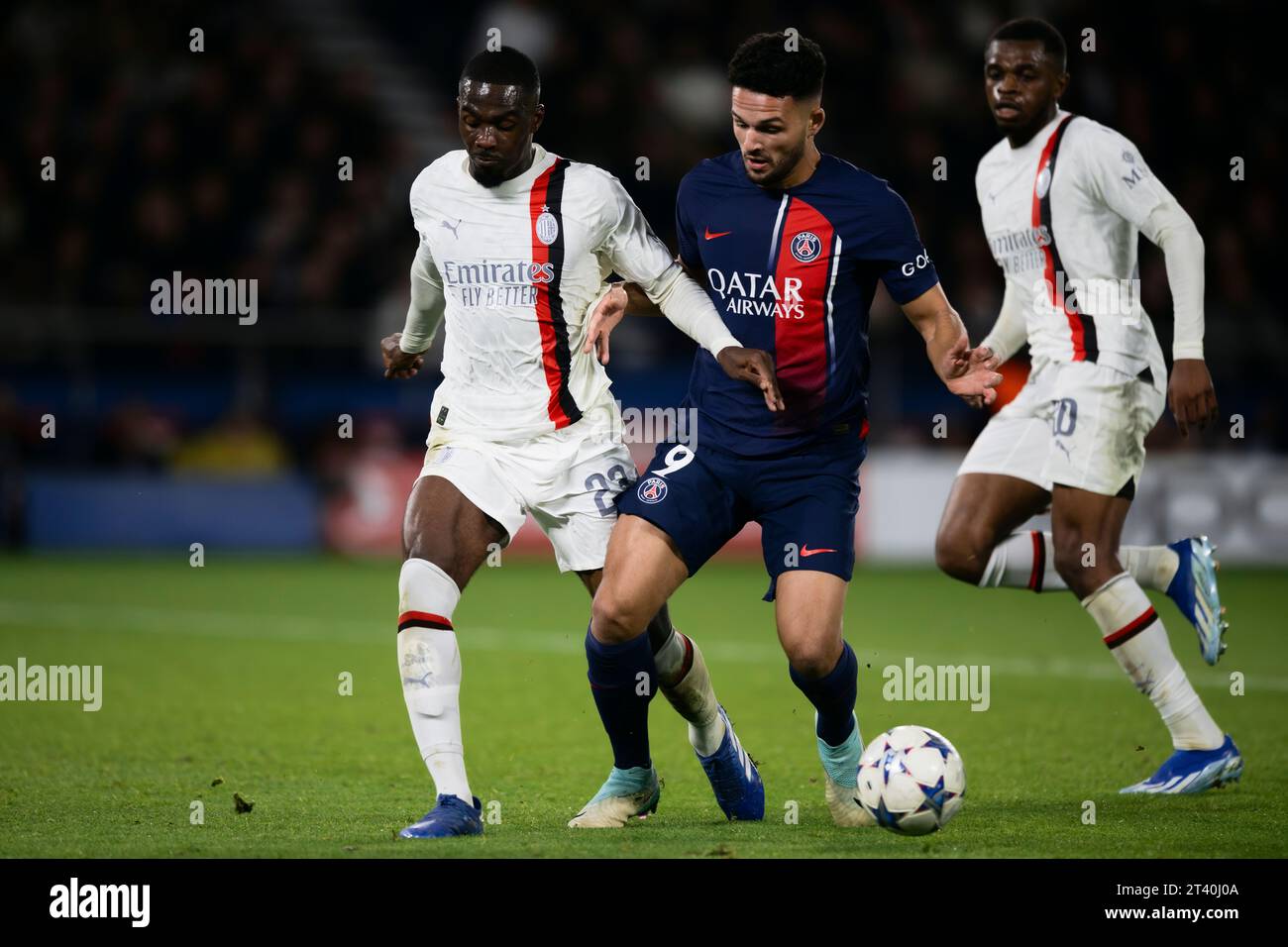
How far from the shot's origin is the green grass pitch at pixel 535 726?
5.13 metres

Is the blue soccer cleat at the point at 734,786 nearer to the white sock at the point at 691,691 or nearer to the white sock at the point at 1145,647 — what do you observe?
the white sock at the point at 691,691

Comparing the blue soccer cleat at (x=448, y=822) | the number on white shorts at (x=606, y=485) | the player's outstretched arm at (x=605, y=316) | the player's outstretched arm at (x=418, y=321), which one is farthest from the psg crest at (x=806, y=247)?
the blue soccer cleat at (x=448, y=822)

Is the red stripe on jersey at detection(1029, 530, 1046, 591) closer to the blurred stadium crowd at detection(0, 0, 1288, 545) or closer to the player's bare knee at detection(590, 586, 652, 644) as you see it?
the player's bare knee at detection(590, 586, 652, 644)

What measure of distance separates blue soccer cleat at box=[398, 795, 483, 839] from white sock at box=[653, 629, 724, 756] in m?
0.84

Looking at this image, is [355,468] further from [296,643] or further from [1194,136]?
[1194,136]

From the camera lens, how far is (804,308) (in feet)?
18.2

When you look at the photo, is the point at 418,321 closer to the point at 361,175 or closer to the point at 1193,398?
the point at 1193,398

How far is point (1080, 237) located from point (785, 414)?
5.04ft

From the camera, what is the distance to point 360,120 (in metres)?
19.2

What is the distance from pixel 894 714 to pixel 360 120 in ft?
42.4

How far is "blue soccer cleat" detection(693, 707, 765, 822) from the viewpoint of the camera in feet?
18.4

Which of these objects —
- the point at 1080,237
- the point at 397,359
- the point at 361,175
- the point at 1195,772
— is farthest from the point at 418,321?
the point at 361,175

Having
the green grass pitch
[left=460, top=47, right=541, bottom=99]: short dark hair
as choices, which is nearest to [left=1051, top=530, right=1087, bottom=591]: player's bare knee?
the green grass pitch

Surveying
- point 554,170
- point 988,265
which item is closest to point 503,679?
point 554,170
